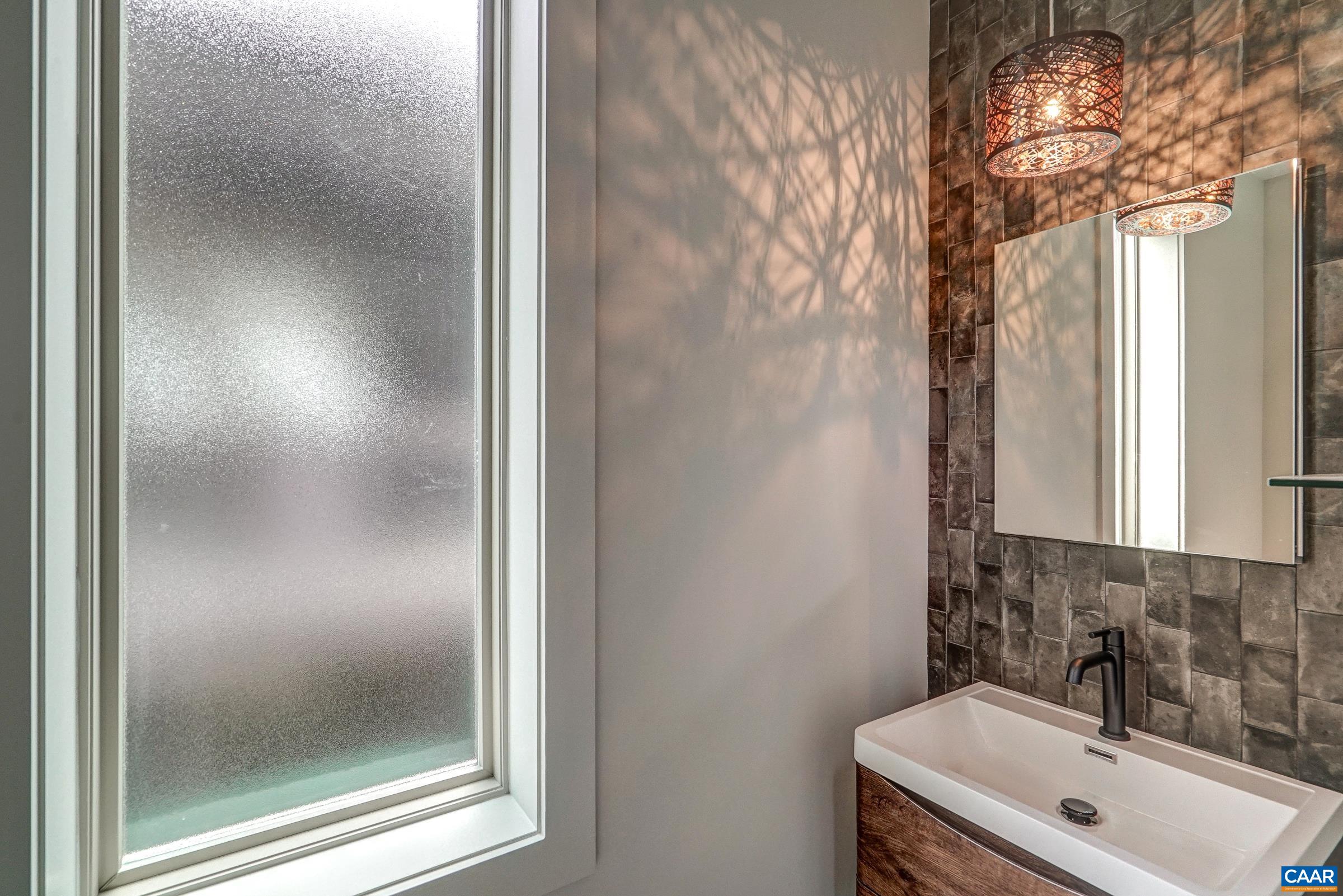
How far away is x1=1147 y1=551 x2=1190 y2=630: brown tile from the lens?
1.19 metres

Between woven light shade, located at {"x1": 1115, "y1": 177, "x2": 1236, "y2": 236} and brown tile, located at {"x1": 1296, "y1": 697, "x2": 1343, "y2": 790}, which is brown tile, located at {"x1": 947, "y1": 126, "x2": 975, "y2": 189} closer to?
woven light shade, located at {"x1": 1115, "y1": 177, "x2": 1236, "y2": 236}

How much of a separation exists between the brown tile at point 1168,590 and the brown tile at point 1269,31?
85 cm

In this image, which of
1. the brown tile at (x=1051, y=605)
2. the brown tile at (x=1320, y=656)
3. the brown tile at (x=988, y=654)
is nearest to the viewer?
the brown tile at (x=1320, y=656)

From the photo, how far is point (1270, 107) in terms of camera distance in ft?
3.60

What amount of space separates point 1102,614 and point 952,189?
1001mm

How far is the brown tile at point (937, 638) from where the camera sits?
1.59 metres

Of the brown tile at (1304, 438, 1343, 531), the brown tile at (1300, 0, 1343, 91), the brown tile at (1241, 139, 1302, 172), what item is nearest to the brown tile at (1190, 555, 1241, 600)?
the brown tile at (1304, 438, 1343, 531)

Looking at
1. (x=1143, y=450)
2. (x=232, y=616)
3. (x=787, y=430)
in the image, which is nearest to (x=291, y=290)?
(x=232, y=616)

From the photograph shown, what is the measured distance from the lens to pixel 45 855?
748mm

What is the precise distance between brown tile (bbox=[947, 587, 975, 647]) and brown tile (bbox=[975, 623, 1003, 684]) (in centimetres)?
2

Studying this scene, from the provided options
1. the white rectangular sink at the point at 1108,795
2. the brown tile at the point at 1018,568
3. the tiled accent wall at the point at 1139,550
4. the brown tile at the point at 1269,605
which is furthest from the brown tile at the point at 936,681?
the brown tile at the point at 1269,605

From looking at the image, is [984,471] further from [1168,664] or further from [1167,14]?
[1167,14]

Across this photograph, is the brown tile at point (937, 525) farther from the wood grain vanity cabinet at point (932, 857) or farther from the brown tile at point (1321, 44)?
the brown tile at point (1321, 44)

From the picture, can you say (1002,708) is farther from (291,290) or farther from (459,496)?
(291,290)
